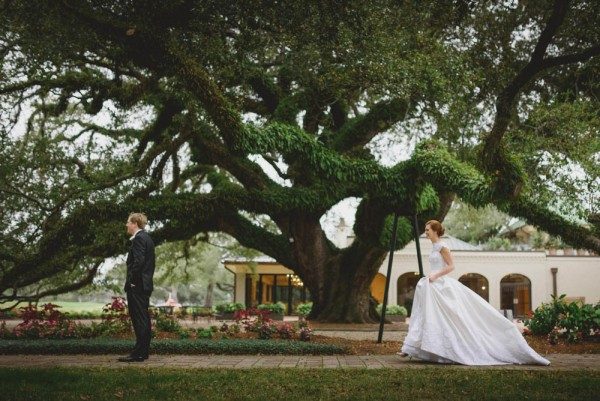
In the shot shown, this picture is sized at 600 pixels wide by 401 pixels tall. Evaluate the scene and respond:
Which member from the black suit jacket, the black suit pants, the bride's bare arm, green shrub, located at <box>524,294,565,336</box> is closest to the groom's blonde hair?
the black suit jacket

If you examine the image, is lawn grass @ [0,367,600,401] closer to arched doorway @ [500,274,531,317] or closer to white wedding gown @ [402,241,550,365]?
white wedding gown @ [402,241,550,365]

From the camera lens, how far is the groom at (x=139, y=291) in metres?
6.68

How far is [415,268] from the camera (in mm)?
30156

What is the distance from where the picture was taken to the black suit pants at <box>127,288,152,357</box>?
21.9 ft

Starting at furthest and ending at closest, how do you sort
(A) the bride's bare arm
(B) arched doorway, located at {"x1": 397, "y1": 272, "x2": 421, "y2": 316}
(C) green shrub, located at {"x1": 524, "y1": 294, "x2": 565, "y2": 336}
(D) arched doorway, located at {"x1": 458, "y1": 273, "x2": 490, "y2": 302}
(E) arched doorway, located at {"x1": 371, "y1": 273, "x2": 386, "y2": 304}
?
(E) arched doorway, located at {"x1": 371, "y1": 273, "x2": 386, "y2": 304}
(B) arched doorway, located at {"x1": 397, "y1": 272, "x2": 421, "y2": 316}
(D) arched doorway, located at {"x1": 458, "y1": 273, "x2": 490, "y2": 302}
(C) green shrub, located at {"x1": 524, "y1": 294, "x2": 565, "y2": 336}
(A) the bride's bare arm

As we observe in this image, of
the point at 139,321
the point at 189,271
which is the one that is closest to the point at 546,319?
the point at 139,321

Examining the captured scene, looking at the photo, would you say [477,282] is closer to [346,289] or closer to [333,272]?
[346,289]

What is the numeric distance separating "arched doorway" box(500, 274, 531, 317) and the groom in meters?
28.7

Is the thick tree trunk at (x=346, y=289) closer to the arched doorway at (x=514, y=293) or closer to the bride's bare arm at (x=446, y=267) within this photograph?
the bride's bare arm at (x=446, y=267)

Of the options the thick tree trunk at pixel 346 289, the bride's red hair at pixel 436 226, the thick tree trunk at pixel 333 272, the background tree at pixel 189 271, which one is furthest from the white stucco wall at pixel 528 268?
the bride's red hair at pixel 436 226

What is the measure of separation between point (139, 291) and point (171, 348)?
4.32ft

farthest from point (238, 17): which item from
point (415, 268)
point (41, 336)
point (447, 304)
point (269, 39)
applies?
point (415, 268)

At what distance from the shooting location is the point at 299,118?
16188mm

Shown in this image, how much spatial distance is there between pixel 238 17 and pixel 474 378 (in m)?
6.59
